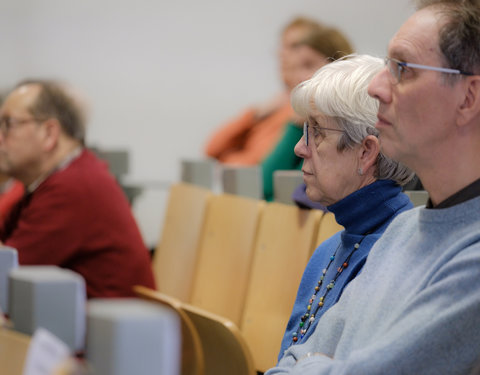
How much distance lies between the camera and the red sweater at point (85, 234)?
2477 millimetres

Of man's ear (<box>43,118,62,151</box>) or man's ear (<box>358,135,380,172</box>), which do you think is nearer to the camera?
man's ear (<box>358,135,380,172</box>)

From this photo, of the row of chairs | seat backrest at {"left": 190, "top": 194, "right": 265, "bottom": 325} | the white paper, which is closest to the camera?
the white paper

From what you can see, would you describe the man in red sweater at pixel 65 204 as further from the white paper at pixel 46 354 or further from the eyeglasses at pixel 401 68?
the white paper at pixel 46 354

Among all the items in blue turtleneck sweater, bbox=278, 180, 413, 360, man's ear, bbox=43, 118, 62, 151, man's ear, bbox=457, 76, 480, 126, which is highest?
man's ear, bbox=457, 76, 480, 126

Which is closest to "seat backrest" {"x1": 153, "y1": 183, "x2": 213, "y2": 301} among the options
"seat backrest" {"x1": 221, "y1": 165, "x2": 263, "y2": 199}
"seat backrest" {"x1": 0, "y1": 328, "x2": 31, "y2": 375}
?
"seat backrest" {"x1": 221, "y1": 165, "x2": 263, "y2": 199}

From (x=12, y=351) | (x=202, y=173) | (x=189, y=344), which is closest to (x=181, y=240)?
(x=202, y=173)

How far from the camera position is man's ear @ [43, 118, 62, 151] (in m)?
2.72

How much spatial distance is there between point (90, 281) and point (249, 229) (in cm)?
54

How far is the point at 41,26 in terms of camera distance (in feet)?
16.2

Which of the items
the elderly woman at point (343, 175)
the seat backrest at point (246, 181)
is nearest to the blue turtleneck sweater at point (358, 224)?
the elderly woman at point (343, 175)

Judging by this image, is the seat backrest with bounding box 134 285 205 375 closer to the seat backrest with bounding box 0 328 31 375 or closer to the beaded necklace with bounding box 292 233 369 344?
the beaded necklace with bounding box 292 233 369 344

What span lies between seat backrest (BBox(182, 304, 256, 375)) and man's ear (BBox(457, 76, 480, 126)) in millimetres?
861

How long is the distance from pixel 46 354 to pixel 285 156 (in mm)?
2427

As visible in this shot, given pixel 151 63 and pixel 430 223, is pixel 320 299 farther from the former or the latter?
pixel 151 63
